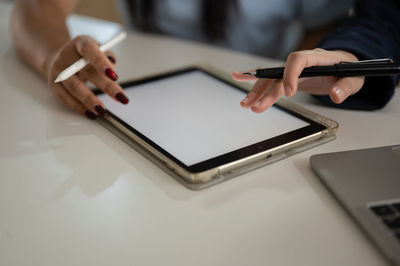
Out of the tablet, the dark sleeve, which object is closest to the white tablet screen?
the tablet

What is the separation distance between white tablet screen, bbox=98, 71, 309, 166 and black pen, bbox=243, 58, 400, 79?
0.19 ft

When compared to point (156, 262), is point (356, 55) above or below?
above

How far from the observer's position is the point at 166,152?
0.44 m

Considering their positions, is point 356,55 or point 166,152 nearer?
point 166,152

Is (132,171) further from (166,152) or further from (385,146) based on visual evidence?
(385,146)

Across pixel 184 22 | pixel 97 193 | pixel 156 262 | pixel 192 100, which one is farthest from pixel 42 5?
pixel 156 262

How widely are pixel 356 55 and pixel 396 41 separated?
0.18 meters

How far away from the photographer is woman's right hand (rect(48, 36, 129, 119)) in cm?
54

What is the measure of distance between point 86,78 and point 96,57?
0.15 feet

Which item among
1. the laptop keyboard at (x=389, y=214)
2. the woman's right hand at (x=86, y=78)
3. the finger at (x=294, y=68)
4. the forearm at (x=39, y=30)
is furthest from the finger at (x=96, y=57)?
the laptop keyboard at (x=389, y=214)

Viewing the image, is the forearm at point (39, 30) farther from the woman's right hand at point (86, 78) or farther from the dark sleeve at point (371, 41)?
the dark sleeve at point (371, 41)

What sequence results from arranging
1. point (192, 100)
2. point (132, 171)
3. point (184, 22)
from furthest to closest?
point (184, 22) < point (192, 100) < point (132, 171)

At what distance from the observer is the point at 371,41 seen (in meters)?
0.64

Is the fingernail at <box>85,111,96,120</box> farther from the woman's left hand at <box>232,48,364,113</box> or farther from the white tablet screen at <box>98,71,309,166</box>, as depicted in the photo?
the woman's left hand at <box>232,48,364,113</box>
